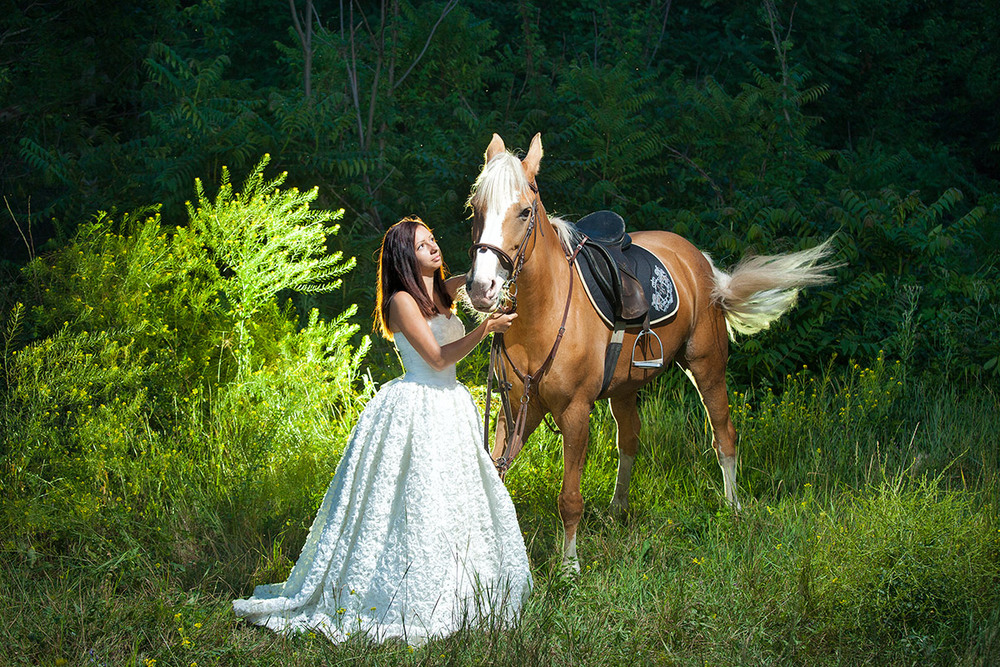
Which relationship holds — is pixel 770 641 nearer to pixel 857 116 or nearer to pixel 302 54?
pixel 302 54

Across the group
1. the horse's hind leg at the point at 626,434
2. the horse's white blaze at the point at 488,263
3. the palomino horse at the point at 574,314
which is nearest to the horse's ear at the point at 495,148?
the palomino horse at the point at 574,314

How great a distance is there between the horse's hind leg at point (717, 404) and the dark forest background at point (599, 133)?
1493 millimetres

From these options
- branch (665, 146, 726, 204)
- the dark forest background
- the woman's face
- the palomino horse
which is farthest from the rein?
branch (665, 146, 726, 204)

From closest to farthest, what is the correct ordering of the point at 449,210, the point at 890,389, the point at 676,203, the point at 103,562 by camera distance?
the point at 103,562 < the point at 890,389 < the point at 449,210 < the point at 676,203

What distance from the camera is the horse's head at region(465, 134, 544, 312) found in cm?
339

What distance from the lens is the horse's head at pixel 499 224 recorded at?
11.1 feet

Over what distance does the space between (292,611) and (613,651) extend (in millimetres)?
1402

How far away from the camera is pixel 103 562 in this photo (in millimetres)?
4383

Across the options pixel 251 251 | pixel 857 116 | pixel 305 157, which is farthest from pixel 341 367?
pixel 857 116

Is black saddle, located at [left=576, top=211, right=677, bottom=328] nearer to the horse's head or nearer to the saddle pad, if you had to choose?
the saddle pad

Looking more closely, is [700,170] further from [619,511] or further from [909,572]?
[909,572]

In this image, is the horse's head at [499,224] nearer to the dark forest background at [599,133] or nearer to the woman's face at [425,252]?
the woman's face at [425,252]

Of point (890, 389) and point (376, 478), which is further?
point (890, 389)

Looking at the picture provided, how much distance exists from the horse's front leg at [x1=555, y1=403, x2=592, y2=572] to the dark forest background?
2805 mm
